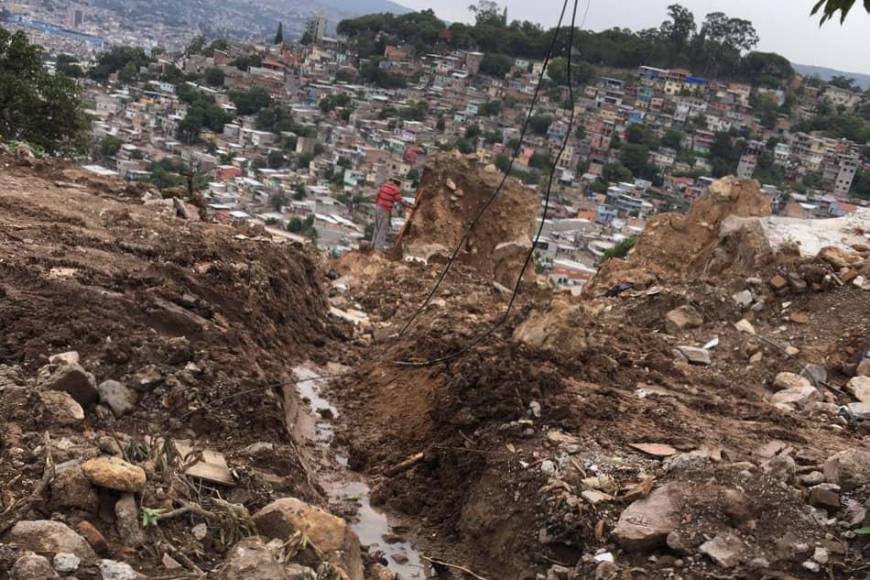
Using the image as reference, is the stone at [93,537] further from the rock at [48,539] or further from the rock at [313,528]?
the rock at [313,528]

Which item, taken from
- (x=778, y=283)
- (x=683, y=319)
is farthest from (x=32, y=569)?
(x=778, y=283)

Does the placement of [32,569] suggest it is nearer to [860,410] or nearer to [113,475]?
[113,475]

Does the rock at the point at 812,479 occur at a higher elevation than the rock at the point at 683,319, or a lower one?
higher

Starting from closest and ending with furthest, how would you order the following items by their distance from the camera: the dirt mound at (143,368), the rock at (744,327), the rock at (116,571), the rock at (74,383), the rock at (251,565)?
1. the rock at (116,571)
2. the rock at (251,565)
3. the dirt mound at (143,368)
4. the rock at (74,383)
5. the rock at (744,327)

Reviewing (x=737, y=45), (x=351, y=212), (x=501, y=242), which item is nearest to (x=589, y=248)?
(x=351, y=212)

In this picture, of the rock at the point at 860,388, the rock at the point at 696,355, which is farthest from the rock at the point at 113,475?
the rock at the point at 860,388

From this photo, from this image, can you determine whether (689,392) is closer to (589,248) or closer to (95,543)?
(95,543)

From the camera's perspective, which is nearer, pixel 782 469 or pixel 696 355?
pixel 782 469
